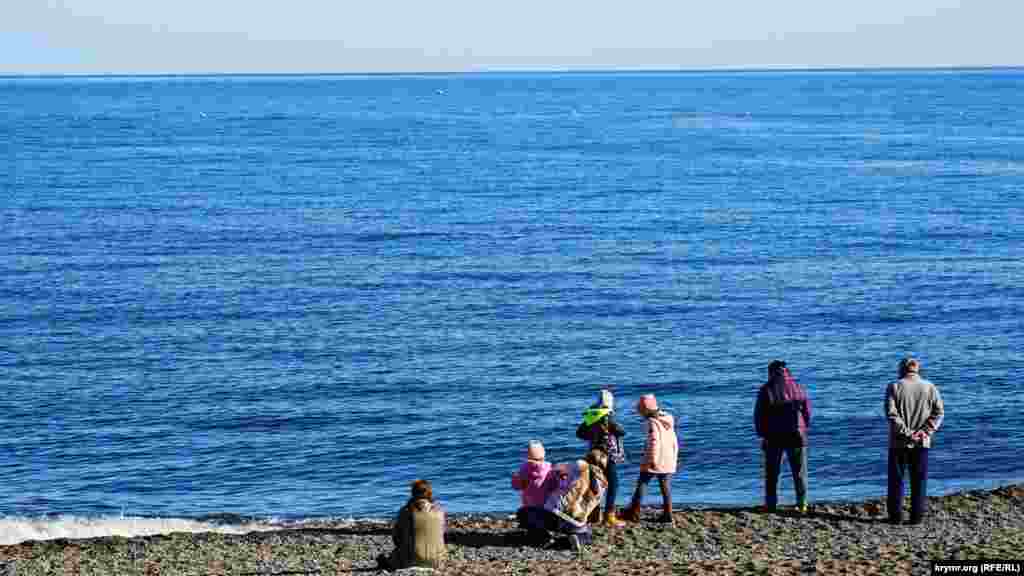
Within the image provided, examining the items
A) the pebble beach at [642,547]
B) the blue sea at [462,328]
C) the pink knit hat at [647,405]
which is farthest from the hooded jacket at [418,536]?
the blue sea at [462,328]

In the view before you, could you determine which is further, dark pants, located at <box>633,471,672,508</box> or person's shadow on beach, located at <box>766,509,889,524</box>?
person's shadow on beach, located at <box>766,509,889,524</box>

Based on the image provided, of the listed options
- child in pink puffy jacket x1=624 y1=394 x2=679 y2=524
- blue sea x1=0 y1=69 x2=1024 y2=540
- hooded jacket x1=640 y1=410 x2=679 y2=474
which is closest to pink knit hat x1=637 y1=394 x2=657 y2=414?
child in pink puffy jacket x1=624 y1=394 x2=679 y2=524

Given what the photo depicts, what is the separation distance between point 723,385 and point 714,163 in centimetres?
6972

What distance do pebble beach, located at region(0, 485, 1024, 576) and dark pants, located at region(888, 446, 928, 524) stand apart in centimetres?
18

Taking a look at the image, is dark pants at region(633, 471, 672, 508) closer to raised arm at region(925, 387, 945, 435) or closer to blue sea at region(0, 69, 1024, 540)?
raised arm at region(925, 387, 945, 435)

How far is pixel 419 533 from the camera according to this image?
15.3 meters

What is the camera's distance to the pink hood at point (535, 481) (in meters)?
17.0

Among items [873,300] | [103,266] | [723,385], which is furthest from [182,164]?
[723,385]

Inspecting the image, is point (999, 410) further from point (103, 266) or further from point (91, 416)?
point (103, 266)

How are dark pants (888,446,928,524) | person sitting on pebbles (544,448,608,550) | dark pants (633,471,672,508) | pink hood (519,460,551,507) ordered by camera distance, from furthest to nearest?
dark pants (633,471,672,508), dark pants (888,446,928,524), pink hood (519,460,551,507), person sitting on pebbles (544,448,608,550)

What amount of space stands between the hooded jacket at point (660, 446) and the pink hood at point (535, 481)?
Result: 5.49ft

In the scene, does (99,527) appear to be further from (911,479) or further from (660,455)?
(911,479)

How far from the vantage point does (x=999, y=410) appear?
30406 mm

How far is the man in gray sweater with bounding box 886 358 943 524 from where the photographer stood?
1745cm
